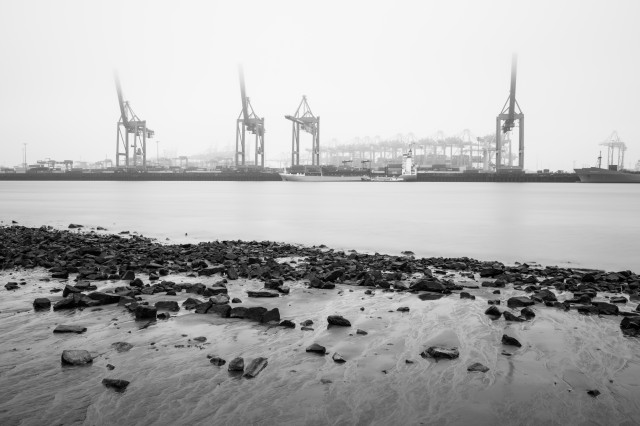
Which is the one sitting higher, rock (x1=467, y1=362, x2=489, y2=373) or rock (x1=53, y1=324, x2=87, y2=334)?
rock (x1=53, y1=324, x2=87, y2=334)

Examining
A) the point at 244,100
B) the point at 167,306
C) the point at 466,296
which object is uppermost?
the point at 244,100

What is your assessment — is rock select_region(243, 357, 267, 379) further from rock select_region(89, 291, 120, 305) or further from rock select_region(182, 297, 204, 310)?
rock select_region(89, 291, 120, 305)

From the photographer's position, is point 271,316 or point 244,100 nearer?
point 271,316

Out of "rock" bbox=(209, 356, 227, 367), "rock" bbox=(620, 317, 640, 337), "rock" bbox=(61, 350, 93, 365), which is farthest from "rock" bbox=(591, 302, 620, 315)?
"rock" bbox=(61, 350, 93, 365)

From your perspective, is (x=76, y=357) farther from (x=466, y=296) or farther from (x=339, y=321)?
(x=466, y=296)

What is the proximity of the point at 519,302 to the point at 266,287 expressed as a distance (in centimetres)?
366

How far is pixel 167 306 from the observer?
631 centimetres

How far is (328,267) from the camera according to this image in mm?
9914

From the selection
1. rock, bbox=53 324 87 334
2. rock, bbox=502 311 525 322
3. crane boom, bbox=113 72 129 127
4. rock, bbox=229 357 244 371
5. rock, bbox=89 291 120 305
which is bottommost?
rock, bbox=502 311 525 322

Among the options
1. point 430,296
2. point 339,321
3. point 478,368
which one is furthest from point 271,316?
point 430,296

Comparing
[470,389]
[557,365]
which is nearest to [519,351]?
[557,365]

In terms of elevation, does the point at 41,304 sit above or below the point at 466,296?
above

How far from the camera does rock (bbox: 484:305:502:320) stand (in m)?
6.29

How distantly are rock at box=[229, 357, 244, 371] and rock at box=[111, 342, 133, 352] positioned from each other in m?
1.11
